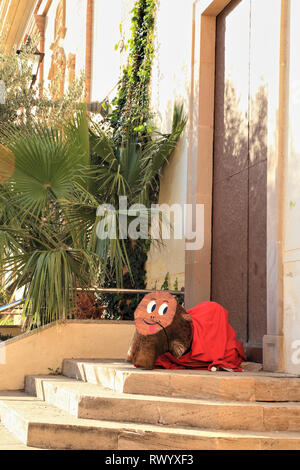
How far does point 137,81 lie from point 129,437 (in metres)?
6.71

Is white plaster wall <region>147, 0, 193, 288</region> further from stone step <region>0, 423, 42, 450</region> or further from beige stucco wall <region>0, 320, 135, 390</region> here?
stone step <region>0, 423, 42, 450</region>

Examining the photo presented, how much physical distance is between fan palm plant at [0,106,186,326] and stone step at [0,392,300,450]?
6.97 feet

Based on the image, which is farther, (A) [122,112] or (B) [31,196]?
(A) [122,112]

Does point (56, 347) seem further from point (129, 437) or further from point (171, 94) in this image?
point (171, 94)

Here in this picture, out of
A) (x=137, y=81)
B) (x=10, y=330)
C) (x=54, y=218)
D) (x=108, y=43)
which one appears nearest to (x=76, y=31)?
(x=108, y=43)

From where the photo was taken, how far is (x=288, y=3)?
610 cm

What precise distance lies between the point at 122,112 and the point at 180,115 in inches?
72.3

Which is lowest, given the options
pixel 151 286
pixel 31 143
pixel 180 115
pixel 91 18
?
pixel 151 286

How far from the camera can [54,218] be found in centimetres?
789

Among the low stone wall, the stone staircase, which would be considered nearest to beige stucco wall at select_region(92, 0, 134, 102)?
the low stone wall

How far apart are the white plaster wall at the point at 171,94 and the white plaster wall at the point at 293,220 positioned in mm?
2526

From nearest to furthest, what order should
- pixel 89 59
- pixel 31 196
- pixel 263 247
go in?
pixel 263 247 < pixel 31 196 < pixel 89 59

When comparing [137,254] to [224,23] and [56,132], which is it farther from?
[224,23]
